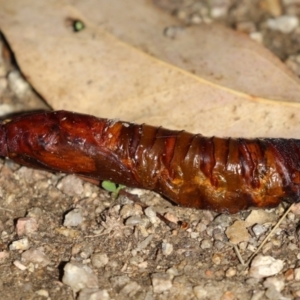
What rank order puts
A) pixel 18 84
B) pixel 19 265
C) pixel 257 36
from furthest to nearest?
pixel 257 36
pixel 18 84
pixel 19 265

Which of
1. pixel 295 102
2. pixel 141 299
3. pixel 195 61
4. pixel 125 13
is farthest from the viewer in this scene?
pixel 125 13

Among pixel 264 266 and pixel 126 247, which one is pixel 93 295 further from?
pixel 264 266

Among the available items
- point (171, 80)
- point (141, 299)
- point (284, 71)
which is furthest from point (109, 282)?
point (284, 71)

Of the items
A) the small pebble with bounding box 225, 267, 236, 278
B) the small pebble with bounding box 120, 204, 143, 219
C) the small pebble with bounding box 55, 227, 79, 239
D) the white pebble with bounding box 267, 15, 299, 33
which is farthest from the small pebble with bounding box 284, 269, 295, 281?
the white pebble with bounding box 267, 15, 299, 33

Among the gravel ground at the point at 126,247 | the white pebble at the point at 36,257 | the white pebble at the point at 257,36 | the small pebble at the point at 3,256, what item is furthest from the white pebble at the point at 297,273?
the white pebble at the point at 257,36

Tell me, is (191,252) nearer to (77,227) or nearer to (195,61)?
(77,227)

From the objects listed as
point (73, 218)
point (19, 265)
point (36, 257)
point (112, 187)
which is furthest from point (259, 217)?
point (19, 265)
